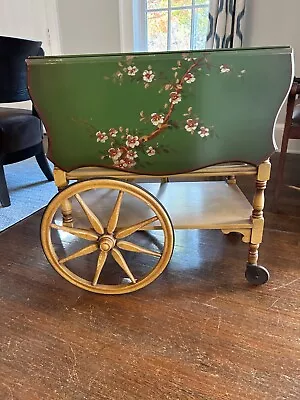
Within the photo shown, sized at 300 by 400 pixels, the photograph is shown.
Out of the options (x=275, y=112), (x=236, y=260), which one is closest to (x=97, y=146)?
(x=275, y=112)

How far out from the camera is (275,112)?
1021 mm

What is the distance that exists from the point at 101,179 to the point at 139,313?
0.46m

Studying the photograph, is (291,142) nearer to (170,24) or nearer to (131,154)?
(170,24)


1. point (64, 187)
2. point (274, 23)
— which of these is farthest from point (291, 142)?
point (64, 187)

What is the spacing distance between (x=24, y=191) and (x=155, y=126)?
1416 millimetres

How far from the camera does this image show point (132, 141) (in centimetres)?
107

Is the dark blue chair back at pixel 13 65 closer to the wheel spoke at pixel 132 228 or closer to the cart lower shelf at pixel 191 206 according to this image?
the cart lower shelf at pixel 191 206

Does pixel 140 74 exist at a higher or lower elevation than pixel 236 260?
higher

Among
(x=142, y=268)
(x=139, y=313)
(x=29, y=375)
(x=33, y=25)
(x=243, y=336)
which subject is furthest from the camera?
(x=33, y=25)

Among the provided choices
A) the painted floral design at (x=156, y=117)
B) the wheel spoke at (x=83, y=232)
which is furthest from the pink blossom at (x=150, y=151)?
the wheel spoke at (x=83, y=232)

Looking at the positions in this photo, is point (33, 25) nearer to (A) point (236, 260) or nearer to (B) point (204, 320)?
(A) point (236, 260)

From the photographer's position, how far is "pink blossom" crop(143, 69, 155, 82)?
3.20 feet

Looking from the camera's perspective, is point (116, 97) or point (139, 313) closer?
point (116, 97)

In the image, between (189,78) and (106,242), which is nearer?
(189,78)
